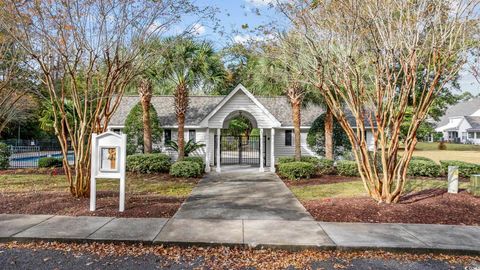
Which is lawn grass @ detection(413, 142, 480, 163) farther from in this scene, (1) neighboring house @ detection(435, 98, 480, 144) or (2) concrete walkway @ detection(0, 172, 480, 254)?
(2) concrete walkway @ detection(0, 172, 480, 254)

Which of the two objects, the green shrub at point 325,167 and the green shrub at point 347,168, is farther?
the green shrub at point 325,167

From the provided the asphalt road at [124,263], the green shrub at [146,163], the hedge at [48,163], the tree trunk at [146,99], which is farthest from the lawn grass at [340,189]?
the hedge at [48,163]

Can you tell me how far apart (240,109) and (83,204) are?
9.72 metres

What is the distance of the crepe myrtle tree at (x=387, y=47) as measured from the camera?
25.6ft

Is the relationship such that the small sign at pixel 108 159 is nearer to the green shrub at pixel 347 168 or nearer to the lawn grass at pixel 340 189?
the lawn grass at pixel 340 189

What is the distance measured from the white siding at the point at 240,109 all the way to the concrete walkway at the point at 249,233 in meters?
9.47

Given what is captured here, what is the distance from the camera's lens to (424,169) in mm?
14219

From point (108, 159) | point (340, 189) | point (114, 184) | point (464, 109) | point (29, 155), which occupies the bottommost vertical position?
point (340, 189)

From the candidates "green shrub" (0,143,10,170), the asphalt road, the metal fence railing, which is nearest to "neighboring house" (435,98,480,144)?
the asphalt road

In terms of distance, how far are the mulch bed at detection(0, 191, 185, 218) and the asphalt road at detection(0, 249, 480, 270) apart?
2.19 m

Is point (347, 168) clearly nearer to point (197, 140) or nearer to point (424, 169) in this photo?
point (424, 169)

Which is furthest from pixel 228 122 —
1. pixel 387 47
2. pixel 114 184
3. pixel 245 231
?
pixel 245 231

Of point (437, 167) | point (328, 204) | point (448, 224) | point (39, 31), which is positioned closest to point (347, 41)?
point (328, 204)

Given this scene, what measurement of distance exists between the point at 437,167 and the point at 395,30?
8803 millimetres
